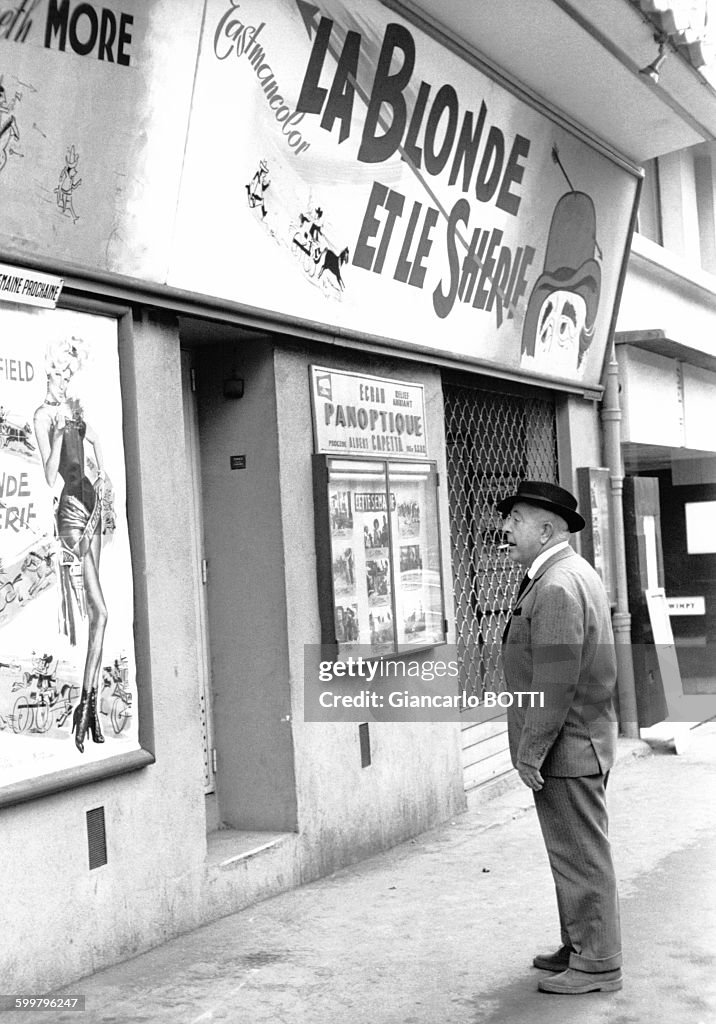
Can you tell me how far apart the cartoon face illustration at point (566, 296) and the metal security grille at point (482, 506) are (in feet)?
1.29

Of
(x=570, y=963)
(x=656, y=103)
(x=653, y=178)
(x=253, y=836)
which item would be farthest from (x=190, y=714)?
(x=653, y=178)

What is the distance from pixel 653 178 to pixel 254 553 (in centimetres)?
837

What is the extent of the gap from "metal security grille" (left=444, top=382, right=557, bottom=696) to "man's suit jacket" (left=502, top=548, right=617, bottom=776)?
14.1 ft

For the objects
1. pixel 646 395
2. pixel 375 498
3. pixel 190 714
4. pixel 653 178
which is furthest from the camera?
Answer: pixel 653 178

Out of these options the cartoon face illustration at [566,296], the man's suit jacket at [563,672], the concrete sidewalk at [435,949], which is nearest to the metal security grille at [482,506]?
the cartoon face illustration at [566,296]

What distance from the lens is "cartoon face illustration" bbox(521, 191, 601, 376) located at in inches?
392

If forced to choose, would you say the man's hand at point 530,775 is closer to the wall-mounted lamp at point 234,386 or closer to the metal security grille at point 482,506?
the wall-mounted lamp at point 234,386

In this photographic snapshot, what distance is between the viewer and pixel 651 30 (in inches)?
330

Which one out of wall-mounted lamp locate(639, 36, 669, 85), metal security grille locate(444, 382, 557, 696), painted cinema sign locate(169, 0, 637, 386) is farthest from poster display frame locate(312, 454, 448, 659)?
wall-mounted lamp locate(639, 36, 669, 85)

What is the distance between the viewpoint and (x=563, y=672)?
500cm

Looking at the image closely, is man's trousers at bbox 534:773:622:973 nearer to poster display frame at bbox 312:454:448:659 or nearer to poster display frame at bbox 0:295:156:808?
poster display frame at bbox 0:295:156:808

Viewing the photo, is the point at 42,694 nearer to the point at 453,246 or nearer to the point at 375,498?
the point at 375,498

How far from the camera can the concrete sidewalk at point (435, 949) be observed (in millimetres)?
4875

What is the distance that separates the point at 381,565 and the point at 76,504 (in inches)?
104
